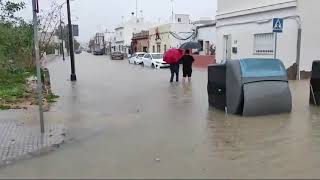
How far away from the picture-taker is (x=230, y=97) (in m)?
11.9

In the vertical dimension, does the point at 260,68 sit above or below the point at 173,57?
above

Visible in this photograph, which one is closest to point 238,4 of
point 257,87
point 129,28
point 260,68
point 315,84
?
point 315,84

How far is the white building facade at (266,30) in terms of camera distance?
23078 millimetres

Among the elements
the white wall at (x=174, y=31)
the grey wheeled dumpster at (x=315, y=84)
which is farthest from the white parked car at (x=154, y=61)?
the grey wheeled dumpster at (x=315, y=84)

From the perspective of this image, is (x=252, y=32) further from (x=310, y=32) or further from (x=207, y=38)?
(x=207, y=38)

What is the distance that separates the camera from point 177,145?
27.9 feet

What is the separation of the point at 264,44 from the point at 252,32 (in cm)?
151

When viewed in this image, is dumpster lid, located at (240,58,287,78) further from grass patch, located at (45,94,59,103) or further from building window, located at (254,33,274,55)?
building window, located at (254,33,274,55)

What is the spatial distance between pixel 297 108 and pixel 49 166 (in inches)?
296

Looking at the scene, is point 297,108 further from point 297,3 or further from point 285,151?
point 297,3

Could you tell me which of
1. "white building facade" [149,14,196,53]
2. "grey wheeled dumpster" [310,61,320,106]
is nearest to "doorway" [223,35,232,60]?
"white building facade" [149,14,196,53]

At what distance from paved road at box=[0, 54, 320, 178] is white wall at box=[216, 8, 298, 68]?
1052cm

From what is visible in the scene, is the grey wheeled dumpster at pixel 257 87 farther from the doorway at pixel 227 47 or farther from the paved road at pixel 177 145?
the doorway at pixel 227 47

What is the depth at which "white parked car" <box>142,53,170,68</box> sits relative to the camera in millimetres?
40281
